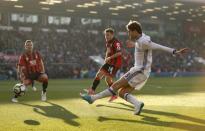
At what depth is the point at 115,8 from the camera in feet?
153

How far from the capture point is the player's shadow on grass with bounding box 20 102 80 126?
9.34 m

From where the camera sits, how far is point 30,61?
45.7 ft

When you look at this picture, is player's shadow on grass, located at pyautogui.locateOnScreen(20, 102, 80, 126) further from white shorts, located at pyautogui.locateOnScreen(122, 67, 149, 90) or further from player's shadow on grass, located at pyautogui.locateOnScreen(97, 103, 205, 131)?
white shorts, located at pyautogui.locateOnScreen(122, 67, 149, 90)

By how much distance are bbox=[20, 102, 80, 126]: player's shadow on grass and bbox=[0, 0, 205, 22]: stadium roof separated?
2984 centimetres

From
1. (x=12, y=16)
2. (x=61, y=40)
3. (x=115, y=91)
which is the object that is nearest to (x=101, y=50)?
(x=61, y=40)

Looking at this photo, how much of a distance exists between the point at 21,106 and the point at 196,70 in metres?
39.9

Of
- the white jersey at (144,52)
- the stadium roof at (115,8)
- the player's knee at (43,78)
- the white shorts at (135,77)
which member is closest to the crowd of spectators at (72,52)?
the stadium roof at (115,8)

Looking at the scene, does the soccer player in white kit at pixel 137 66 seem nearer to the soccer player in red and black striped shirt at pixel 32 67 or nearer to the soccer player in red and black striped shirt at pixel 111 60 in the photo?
the soccer player in red and black striped shirt at pixel 111 60

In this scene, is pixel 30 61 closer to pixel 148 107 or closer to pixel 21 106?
pixel 21 106

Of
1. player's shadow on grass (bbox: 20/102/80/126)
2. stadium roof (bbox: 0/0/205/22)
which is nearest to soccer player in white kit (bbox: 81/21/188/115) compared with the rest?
player's shadow on grass (bbox: 20/102/80/126)

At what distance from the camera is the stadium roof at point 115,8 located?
4194cm

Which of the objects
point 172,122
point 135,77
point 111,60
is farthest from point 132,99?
point 111,60

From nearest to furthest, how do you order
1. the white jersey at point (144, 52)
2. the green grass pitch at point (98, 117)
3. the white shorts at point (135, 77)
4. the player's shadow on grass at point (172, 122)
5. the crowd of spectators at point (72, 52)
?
the green grass pitch at point (98, 117)
the player's shadow on grass at point (172, 122)
the white jersey at point (144, 52)
the white shorts at point (135, 77)
the crowd of spectators at point (72, 52)

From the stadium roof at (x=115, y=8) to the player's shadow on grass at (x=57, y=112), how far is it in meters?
29.8
